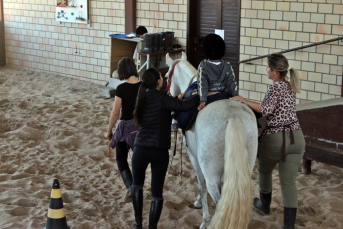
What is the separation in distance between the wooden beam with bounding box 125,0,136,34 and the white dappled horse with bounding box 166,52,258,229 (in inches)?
224

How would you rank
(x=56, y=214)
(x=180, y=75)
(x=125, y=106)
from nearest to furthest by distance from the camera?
1. (x=56, y=214)
2. (x=125, y=106)
3. (x=180, y=75)

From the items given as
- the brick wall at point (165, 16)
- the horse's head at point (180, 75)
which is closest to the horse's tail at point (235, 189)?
the horse's head at point (180, 75)

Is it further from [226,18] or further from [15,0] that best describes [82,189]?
[15,0]

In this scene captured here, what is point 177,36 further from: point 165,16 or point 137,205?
point 137,205

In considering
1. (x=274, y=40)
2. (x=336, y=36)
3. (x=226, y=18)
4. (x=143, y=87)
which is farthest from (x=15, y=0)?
(x=143, y=87)

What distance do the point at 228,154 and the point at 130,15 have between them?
6.36 metres

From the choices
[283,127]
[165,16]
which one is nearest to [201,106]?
[283,127]

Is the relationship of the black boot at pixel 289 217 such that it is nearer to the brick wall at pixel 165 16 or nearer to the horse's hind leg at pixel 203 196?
the horse's hind leg at pixel 203 196

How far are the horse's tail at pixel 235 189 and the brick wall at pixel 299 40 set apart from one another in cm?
394

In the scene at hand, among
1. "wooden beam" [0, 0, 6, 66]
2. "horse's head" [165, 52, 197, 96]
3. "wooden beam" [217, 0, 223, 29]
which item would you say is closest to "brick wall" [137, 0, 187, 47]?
"wooden beam" [217, 0, 223, 29]

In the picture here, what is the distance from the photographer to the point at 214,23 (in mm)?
8297

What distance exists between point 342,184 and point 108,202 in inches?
93.5

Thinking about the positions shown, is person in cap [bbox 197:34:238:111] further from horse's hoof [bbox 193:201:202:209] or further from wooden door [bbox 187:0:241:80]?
wooden door [bbox 187:0:241:80]

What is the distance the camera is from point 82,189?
4914 mm
